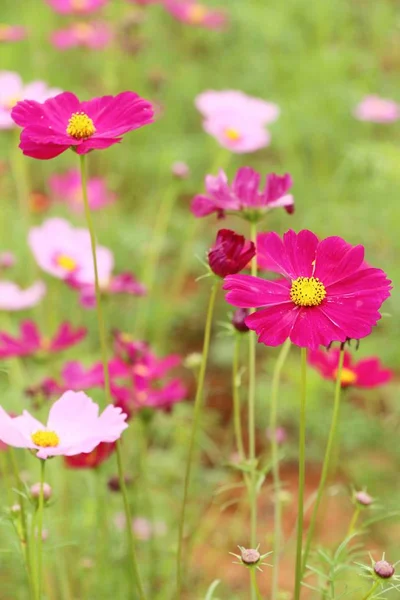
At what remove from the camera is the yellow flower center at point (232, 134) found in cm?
131

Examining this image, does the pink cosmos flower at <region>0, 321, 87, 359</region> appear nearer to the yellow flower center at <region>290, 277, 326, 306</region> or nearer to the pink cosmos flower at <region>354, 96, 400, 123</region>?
the yellow flower center at <region>290, 277, 326, 306</region>

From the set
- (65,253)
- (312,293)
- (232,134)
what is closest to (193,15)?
(232,134)

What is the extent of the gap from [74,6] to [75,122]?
1768 mm

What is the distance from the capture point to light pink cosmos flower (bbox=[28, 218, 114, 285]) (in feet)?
3.85

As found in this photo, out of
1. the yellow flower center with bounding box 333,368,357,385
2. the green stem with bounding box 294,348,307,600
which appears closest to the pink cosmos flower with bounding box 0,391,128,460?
the green stem with bounding box 294,348,307,600

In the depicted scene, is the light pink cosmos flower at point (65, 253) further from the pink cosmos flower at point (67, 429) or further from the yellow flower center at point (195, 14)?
the yellow flower center at point (195, 14)

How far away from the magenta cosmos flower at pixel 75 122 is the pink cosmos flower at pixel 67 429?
181 millimetres

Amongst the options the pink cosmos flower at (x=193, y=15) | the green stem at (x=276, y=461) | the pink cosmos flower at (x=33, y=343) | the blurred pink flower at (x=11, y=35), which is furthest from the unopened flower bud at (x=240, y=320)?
the pink cosmos flower at (x=193, y=15)

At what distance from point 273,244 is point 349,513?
977mm

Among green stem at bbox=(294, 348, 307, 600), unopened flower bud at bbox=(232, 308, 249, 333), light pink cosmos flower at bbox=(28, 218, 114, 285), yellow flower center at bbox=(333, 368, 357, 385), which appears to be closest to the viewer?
green stem at bbox=(294, 348, 307, 600)

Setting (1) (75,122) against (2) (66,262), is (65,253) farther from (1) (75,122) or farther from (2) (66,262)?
(1) (75,122)

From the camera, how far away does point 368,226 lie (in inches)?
76.1

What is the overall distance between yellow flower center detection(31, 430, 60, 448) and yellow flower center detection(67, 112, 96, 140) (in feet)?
0.69

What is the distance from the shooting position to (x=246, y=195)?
2.33ft
